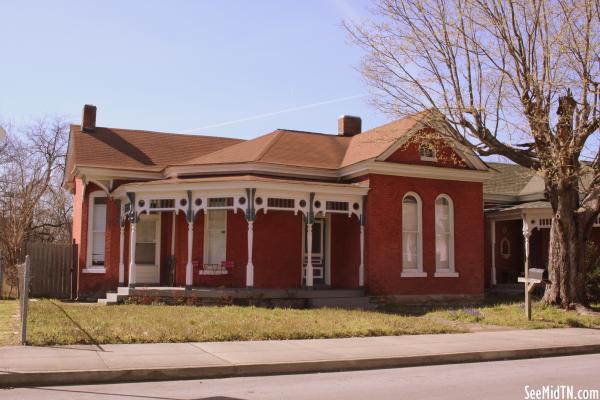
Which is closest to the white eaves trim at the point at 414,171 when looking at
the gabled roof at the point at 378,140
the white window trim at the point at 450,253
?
the gabled roof at the point at 378,140

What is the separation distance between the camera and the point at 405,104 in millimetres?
18703

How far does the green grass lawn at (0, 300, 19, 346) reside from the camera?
11.2m

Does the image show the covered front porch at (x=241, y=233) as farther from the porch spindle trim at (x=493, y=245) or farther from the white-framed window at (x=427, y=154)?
the porch spindle trim at (x=493, y=245)

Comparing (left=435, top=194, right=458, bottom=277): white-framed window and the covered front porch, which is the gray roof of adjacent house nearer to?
(left=435, top=194, right=458, bottom=277): white-framed window

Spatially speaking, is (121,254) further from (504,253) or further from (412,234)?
(504,253)

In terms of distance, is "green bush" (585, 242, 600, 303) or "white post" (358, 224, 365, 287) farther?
"white post" (358, 224, 365, 287)

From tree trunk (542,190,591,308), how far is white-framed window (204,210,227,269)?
1014 cm

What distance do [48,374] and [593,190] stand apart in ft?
49.2

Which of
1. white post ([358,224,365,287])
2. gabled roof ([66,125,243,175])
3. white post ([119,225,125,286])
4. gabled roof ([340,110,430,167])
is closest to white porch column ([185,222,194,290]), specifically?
white post ([119,225,125,286])

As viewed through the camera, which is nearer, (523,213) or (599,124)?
(599,124)

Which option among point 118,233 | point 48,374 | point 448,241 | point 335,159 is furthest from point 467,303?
point 48,374

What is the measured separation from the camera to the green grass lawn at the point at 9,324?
11222 millimetres

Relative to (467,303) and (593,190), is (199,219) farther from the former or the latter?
(593,190)

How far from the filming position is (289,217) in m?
21.0
